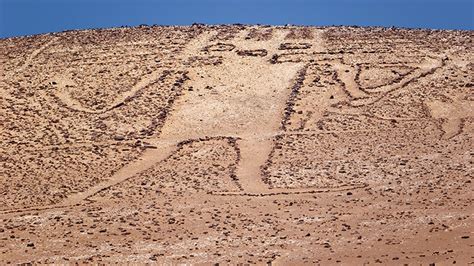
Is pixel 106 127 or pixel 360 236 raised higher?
pixel 106 127

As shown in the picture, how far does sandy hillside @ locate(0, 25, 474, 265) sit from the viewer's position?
44.2 feet

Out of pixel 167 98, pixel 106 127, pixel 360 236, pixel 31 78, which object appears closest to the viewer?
pixel 360 236

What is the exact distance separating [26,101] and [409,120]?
484 inches

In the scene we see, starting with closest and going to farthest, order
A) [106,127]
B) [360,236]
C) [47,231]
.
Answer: [360,236] → [47,231] → [106,127]

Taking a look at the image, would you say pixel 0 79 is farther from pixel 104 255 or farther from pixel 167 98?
pixel 104 255

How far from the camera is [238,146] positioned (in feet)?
70.7

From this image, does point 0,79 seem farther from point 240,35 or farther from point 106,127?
point 240,35

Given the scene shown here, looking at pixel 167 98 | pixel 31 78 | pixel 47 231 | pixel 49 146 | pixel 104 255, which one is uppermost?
pixel 31 78

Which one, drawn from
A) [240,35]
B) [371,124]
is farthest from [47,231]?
[240,35]

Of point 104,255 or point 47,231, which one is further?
point 47,231

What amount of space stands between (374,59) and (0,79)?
13358mm

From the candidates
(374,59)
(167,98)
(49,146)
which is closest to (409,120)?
(374,59)

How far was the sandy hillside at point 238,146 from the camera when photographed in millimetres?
13469

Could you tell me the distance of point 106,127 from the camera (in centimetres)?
2375
